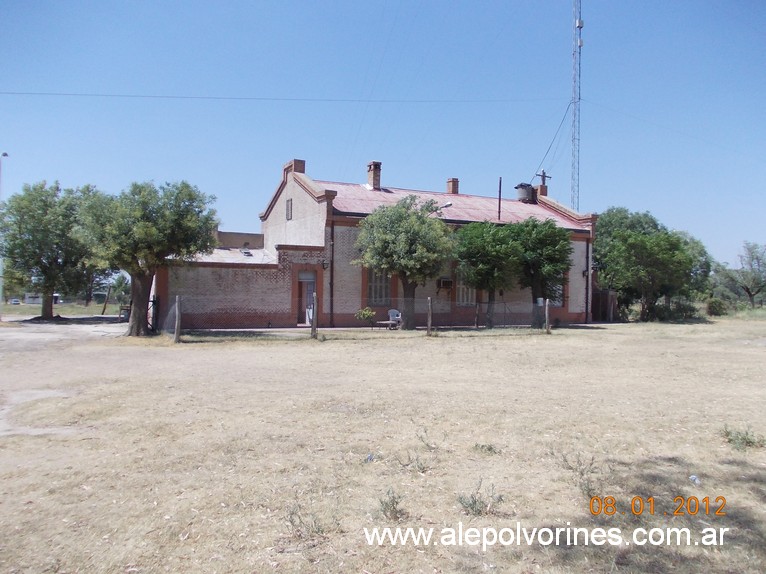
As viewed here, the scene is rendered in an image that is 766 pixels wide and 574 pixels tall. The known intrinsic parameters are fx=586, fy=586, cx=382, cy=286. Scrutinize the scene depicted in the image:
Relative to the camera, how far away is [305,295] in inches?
1061

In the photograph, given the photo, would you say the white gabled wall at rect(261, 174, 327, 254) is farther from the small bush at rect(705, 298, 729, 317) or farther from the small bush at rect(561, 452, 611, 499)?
the small bush at rect(705, 298, 729, 317)

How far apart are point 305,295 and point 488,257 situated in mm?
8542

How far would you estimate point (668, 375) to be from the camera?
41.4 ft

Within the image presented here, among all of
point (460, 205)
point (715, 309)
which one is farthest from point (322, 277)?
point (715, 309)

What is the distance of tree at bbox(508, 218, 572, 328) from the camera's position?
27859 mm

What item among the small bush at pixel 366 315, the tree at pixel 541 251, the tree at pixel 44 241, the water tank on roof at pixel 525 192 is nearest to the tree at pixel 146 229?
the small bush at pixel 366 315

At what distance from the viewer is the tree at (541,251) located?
91.4 feet

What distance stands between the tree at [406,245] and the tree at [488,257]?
4.15ft

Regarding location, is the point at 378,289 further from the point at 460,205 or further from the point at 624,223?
the point at 624,223

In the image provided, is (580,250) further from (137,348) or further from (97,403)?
(97,403)

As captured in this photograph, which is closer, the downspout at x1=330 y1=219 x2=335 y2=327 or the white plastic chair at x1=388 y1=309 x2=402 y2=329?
the white plastic chair at x1=388 y1=309 x2=402 y2=329
